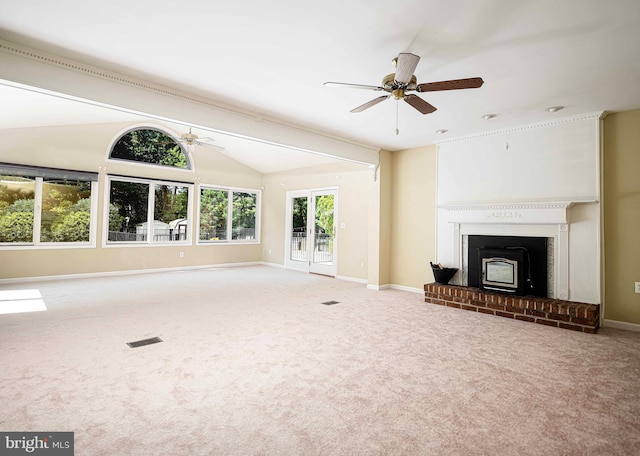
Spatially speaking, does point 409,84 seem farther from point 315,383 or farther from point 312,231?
point 312,231

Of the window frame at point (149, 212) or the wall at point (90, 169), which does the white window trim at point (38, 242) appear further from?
the window frame at point (149, 212)

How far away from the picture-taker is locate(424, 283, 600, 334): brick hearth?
3.85 metres

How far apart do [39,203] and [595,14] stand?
324 inches

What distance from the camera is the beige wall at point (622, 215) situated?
399 cm

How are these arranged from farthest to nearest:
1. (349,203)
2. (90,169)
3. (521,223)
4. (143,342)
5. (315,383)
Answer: (349,203), (90,169), (521,223), (143,342), (315,383)

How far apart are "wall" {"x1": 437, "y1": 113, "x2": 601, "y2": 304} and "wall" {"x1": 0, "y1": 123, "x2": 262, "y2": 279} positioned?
5.71 metres

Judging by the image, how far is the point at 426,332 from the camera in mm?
3721

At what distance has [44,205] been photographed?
6359 mm

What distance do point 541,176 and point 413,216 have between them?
2.06 metres

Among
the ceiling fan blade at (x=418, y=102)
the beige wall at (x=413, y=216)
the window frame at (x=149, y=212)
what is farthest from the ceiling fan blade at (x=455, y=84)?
the window frame at (x=149, y=212)

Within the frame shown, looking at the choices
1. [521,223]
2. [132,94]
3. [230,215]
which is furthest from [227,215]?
[521,223]

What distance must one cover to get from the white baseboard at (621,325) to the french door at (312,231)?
15.4ft

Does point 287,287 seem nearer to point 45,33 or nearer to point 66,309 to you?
point 66,309

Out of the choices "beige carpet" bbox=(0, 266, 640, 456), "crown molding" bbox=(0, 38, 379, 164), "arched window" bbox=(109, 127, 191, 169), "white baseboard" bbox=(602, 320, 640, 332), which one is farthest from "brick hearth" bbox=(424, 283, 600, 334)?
"arched window" bbox=(109, 127, 191, 169)
